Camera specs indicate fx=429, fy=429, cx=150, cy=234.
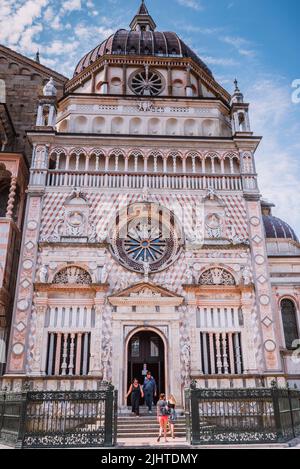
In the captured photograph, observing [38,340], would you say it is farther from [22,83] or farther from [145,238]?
[22,83]

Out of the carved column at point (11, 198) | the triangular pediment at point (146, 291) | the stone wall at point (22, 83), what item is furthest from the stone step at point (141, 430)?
the stone wall at point (22, 83)

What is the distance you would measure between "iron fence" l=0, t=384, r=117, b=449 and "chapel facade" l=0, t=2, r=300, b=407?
6815 mm

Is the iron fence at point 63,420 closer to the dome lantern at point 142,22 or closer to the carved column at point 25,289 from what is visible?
the carved column at point 25,289

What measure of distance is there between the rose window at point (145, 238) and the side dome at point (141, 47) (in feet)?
43.8

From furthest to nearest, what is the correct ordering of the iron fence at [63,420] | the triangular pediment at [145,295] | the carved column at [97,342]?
the triangular pediment at [145,295], the carved column at [97,342], the iron fence at [63,420]

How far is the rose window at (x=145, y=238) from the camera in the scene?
22.5 m

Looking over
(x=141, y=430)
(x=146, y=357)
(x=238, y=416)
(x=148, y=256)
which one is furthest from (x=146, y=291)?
(x=238, y=416)

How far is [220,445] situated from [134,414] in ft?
23.3

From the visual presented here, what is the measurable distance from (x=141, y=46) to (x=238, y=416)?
2711 centimetres

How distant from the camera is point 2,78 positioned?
30.5m

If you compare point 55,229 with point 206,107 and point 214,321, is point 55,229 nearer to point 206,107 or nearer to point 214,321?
point 214,321

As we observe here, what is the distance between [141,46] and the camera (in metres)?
31.6

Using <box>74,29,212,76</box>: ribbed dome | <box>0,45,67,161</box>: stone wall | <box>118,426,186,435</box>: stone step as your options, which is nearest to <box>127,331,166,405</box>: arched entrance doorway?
<box>118,426,186,435</box>: stone step
